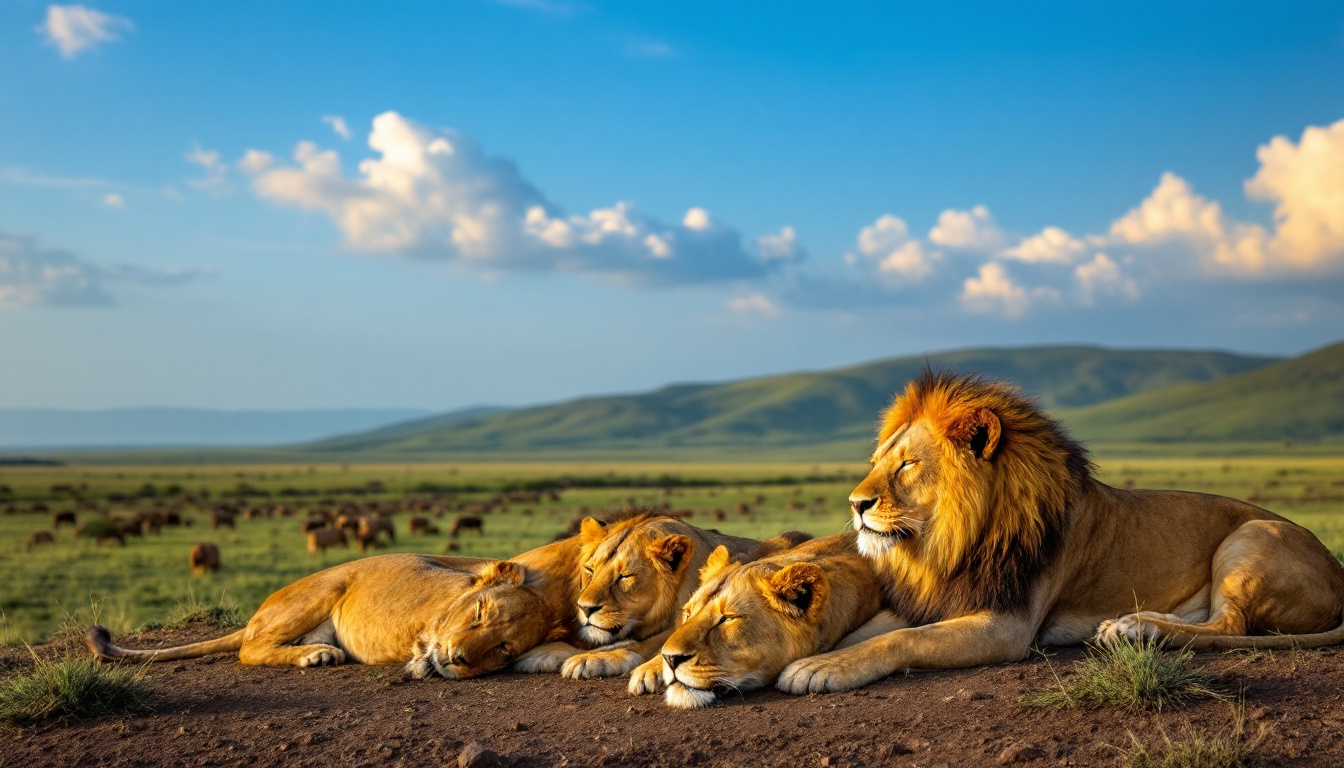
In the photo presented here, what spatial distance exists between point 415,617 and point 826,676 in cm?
362

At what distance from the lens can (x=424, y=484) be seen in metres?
97.5

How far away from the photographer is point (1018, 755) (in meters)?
5.74

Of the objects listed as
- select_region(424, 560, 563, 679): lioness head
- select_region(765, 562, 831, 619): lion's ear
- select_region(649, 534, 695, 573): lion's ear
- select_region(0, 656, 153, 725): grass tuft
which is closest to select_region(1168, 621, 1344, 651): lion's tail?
select_region(765, 562, 831, 619): lion's ear

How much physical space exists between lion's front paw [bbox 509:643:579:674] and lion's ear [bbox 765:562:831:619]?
1971 mm

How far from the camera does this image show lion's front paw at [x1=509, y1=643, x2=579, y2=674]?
27.3ft

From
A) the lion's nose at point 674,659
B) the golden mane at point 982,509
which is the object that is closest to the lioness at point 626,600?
the lion's nose at point 674,659

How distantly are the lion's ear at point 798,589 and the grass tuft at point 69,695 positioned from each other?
14.8 ft

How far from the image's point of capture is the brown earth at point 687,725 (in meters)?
5.92

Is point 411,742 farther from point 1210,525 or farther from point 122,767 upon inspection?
point 1210,525

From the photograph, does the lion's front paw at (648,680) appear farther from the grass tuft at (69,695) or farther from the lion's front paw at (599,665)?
the grass tuft at (69,695)

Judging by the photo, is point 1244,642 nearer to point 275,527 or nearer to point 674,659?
point 674,659

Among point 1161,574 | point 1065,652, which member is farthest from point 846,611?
point 1161,574

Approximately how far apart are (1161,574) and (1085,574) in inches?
23.3

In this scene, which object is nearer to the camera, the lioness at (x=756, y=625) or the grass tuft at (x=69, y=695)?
the lioness at (x=756, y=625)
